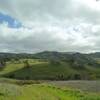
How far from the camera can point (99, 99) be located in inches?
1364

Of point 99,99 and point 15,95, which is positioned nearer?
point 15,95

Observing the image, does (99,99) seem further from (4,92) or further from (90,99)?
(4,92)

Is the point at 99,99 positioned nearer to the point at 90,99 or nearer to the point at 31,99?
the point at 90,99

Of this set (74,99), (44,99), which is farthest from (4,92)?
(74,99)

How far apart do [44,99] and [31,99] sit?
1.53 m

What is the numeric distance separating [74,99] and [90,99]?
2.16 m

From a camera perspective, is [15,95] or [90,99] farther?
[90,99]

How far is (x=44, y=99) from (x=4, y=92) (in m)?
4.19

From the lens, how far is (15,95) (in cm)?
2720

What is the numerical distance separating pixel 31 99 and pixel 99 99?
36.2 ft

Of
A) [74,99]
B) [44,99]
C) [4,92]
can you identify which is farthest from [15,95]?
[74,99]

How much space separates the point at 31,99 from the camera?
27406 mm

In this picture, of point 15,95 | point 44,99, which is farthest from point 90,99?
point 15,95

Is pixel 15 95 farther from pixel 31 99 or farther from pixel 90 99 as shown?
pixel 90 99
